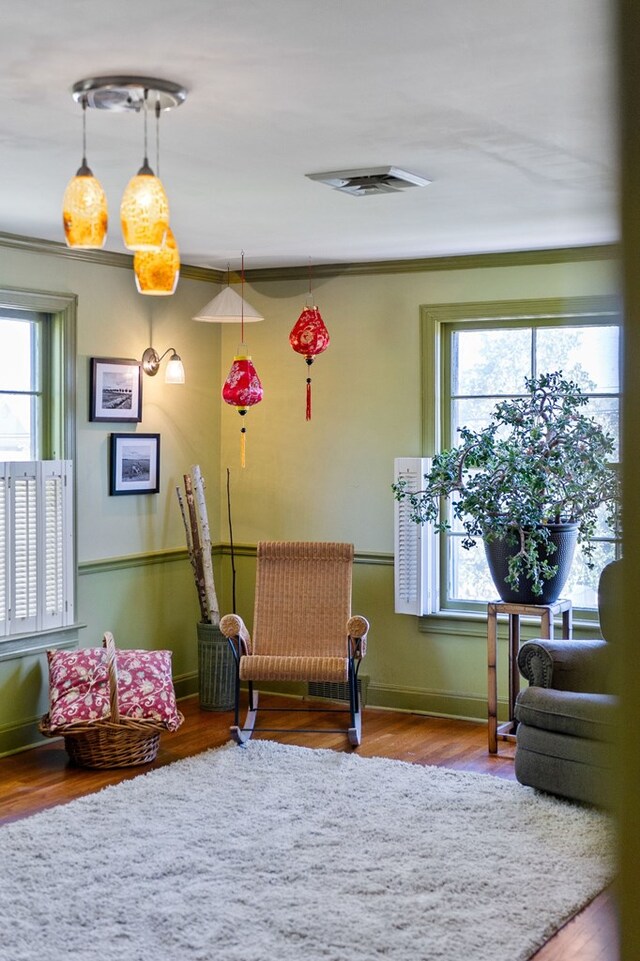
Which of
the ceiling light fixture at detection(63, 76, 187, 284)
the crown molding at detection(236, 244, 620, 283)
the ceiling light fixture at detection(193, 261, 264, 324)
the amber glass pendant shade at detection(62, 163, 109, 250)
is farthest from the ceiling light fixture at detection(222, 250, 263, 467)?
the amber glass pendant shade at detection(62, 163, 109, 250)

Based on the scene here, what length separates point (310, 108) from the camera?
289cm

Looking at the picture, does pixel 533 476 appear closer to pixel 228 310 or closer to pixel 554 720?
pixel 554 720

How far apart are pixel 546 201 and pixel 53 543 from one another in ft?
9.40

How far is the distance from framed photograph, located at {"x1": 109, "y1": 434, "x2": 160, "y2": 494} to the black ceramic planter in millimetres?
1993

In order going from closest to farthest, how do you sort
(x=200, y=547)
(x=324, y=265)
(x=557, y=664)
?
(x=557, y=664), (x=200, y=547), (x=324, y=265)

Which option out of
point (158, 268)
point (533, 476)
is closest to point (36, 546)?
point (533, 476)

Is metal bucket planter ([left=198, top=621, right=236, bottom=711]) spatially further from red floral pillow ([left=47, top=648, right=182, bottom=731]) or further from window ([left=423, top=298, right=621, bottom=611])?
window ([left=423, top=298, right=621, bottom=611])

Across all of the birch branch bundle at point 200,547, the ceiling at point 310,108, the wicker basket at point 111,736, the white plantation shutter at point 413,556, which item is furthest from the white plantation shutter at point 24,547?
the white plantation shutter at point 413,556

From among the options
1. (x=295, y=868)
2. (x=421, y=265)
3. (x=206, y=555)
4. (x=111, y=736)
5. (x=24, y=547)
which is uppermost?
(x=421, y=265)

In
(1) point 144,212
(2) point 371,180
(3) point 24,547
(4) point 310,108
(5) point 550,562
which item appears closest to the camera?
(1) point 144,212

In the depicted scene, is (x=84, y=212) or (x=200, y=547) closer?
(x=84, y=212)

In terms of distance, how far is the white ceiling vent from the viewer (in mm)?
3650

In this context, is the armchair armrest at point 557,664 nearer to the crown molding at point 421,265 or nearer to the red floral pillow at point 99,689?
the red floral pillow at point 99,689

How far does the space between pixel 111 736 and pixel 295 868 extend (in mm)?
1438
